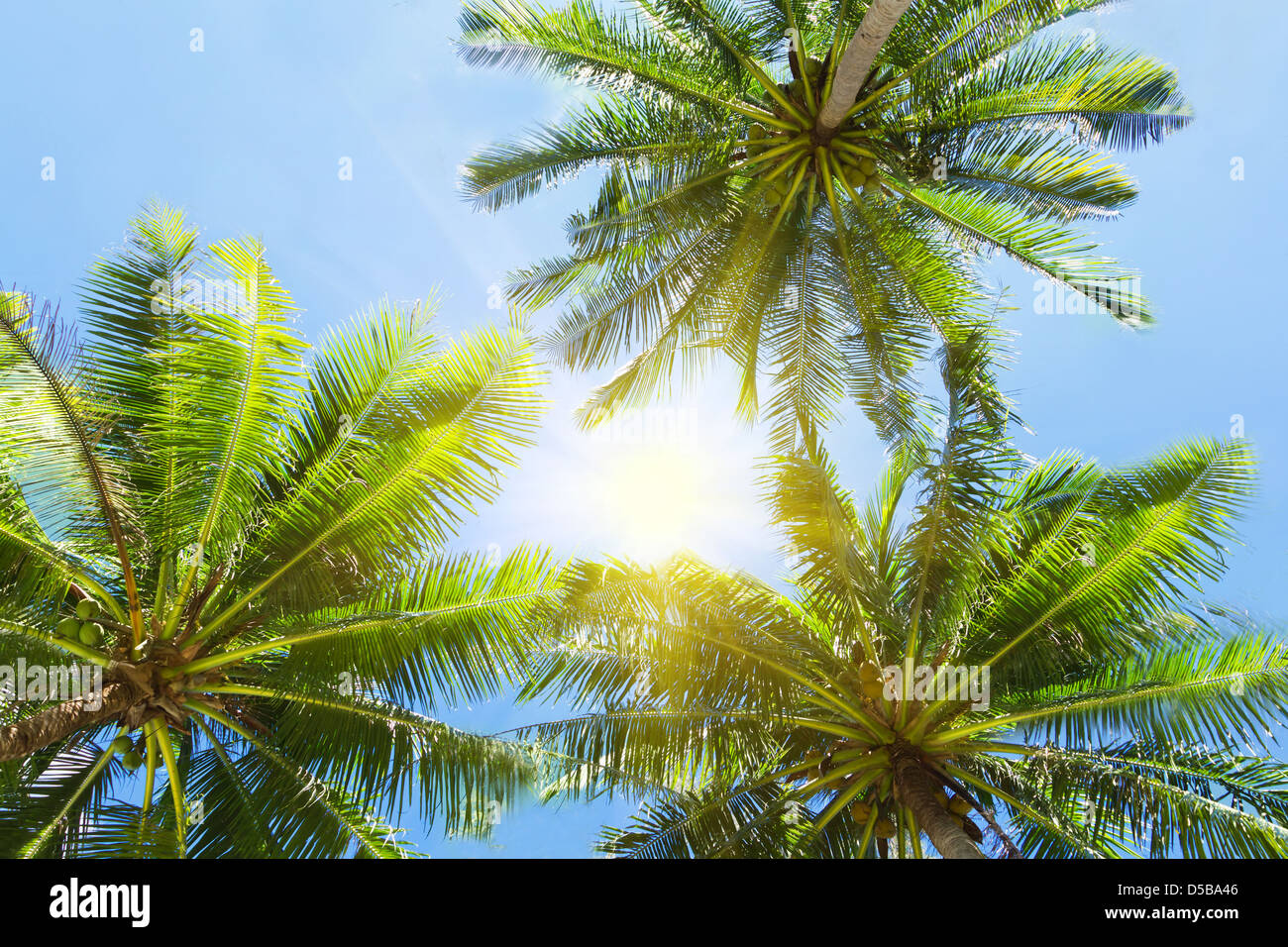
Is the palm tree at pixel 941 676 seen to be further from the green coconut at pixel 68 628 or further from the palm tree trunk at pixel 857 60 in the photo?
the green coconut at pixel 68 628

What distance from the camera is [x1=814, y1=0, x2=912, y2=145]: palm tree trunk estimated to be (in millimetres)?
6379

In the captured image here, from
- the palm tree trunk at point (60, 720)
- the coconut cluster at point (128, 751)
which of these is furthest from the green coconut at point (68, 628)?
the coconut cluster at point (128, 751)

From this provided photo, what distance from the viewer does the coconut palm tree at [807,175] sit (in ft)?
30.5

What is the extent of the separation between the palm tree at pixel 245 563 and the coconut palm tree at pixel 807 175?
150 inches

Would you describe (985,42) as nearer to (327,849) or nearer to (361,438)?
(361,438)

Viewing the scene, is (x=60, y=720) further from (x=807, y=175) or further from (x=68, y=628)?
(x=807, y=175)

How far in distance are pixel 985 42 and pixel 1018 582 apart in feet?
19.0

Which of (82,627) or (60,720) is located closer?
(60,720)

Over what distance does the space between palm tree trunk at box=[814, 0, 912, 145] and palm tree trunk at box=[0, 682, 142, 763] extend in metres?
7.67

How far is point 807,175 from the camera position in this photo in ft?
32.9

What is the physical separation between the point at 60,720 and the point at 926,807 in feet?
21.6

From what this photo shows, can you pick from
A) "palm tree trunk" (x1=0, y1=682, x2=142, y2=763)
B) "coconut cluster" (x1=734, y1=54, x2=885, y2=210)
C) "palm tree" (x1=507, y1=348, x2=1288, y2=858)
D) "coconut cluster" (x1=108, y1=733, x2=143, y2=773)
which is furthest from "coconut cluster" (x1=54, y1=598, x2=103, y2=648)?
"coconut cluster" (x1=734, y1=54, x2=885, y2=210)

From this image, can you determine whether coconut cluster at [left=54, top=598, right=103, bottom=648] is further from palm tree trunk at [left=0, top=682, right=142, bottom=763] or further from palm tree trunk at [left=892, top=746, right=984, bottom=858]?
palm tree trunk at [left=892, top=746, right=984, bottom=858]

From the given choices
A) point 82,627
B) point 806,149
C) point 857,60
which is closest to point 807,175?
point 806,149
